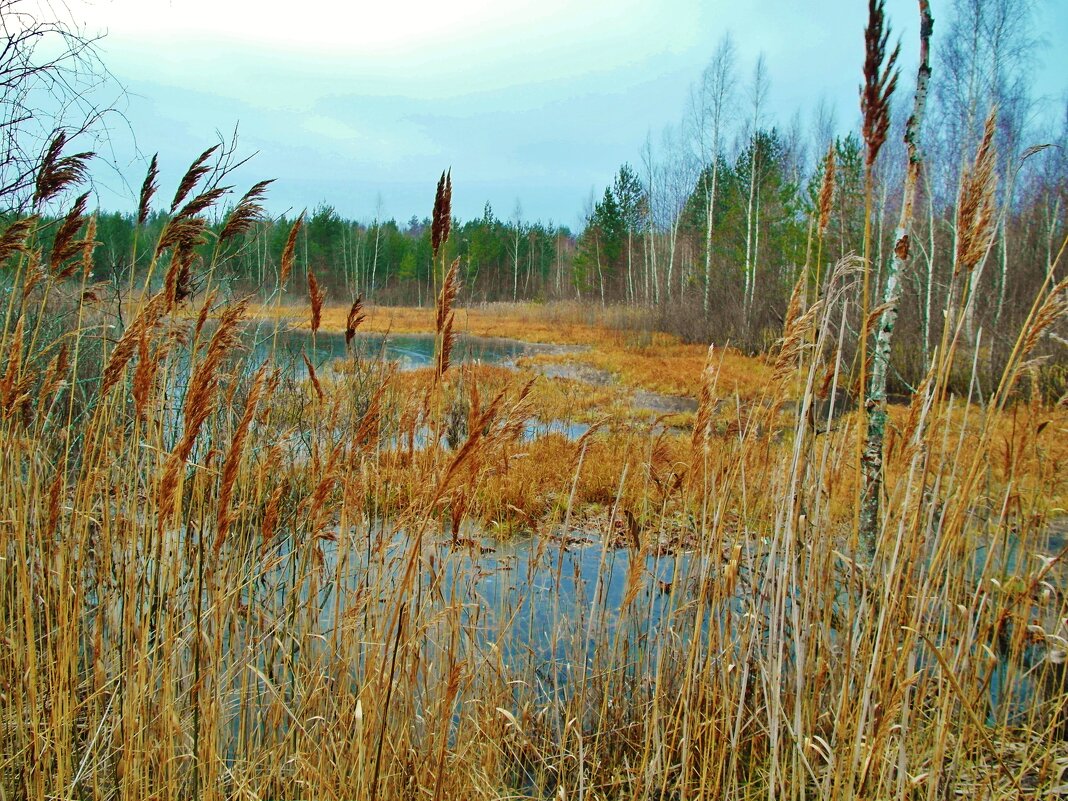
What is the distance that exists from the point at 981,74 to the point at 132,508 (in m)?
18.9

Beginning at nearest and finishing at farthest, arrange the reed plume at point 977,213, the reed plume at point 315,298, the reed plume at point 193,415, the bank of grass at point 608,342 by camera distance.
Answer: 1. the reed plume at point 193,415
2. the reed plume at point 977,213
3. the reed plume at point 315,298
4. the bank of grass at point 608,342

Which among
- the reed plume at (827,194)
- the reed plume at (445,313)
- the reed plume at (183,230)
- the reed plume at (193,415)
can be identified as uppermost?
the reed plume at (827,194)

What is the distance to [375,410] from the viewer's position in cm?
176

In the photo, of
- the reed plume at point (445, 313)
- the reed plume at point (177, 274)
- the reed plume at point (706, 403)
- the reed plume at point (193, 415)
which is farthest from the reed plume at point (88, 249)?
the reed plume at point (706, 403)

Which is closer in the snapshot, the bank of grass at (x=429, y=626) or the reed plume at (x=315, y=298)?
the bank of grass at (x=429, y=626)

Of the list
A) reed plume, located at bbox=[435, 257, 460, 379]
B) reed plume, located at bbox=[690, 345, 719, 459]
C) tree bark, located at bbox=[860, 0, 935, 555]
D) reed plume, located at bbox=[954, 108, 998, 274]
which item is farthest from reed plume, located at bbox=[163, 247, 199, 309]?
tree bark, located at bbox=[860, 0, 935, 555]

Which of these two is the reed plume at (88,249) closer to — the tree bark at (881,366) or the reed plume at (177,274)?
the reed plume at (177,274)

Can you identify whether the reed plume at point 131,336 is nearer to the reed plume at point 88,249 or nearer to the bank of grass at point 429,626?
the bank of grass at point 429,626

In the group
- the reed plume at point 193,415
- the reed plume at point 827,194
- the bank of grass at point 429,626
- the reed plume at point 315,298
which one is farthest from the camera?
the reed plume at point 315,298

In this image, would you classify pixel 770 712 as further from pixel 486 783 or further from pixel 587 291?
pixel 587 291

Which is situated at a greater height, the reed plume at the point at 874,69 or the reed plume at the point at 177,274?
the reed plume at the point at 874,69

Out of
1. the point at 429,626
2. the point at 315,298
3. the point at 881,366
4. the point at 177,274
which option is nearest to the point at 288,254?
the point at 315,298

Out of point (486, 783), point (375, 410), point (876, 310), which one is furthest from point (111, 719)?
point (876, 310)

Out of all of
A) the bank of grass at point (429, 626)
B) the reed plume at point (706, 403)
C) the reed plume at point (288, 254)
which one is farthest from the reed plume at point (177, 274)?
the reed plume at point (706, 403)
